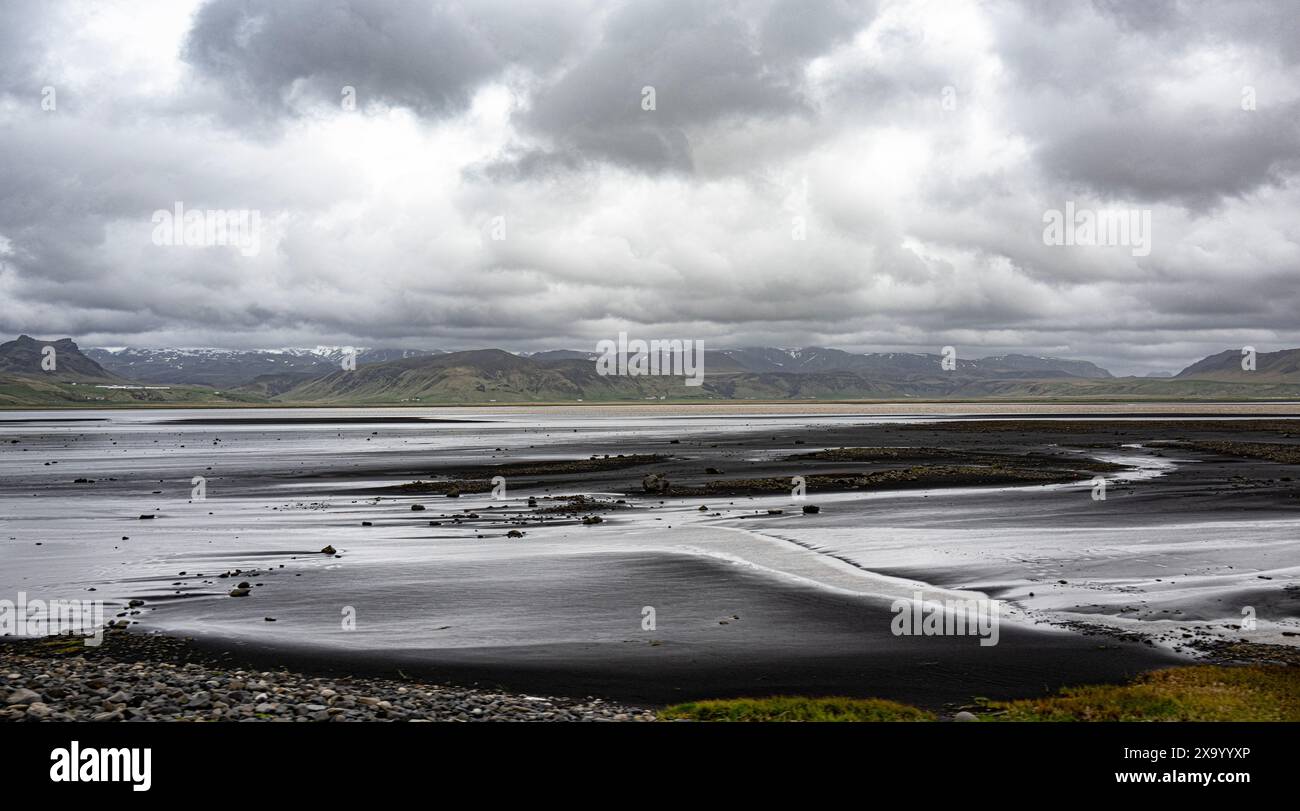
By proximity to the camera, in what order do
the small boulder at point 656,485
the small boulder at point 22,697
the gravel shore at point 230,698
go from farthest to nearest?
the small boulder at point 656,485, the small boulder at point 22,697, the gravel shore at point 230,698

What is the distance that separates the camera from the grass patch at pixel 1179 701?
45.4ft

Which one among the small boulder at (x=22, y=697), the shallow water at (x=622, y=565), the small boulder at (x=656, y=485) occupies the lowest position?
the shallow water at (x=622, y=565)

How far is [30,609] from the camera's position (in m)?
23.9

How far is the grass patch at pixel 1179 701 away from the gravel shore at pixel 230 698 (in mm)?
6369

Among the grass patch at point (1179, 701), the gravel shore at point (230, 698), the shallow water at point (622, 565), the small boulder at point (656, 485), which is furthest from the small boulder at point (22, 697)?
the small boulder at point (656, 485)

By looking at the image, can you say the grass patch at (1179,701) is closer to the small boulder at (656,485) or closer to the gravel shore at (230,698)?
the gravel shore at (230,698)

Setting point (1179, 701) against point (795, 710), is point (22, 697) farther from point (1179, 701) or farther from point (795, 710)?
point (1179, 701)

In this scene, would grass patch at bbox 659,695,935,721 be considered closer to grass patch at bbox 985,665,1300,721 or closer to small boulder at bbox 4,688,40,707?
grass patch at bbox 985,665,1300,721

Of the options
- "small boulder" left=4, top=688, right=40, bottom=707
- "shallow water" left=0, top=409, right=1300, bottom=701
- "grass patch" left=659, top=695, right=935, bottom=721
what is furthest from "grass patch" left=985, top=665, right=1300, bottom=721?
"small boulder" left=4, top=688, right=40, bottom=707

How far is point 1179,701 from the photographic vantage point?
14406 mm

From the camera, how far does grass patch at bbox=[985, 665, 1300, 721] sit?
545 inches

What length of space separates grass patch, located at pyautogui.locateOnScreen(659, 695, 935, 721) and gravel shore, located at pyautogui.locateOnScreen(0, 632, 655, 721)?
81 cm
